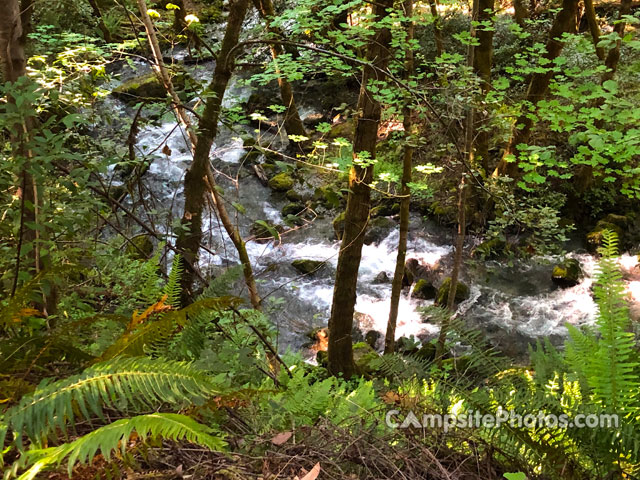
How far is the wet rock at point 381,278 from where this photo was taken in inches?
371

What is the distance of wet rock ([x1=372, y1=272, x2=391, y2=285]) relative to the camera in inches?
371

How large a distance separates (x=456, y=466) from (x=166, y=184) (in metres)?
10.1

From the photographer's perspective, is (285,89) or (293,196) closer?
(293,196)

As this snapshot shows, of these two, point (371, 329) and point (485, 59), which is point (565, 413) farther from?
point (485, 59)

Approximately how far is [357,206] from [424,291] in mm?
4381

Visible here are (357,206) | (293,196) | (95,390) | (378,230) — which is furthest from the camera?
(293,196)

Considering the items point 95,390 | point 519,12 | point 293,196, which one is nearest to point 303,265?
point 293,196

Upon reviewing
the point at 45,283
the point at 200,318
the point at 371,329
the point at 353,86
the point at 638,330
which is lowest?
the point at 371,329

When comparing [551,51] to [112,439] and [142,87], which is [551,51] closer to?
[112,439]

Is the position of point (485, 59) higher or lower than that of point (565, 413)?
higher

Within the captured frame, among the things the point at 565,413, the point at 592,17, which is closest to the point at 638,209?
the point at 592,17

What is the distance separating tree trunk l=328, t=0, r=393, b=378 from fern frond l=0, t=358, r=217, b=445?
126 inches

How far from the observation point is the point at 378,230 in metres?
10.4

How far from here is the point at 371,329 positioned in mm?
8312
